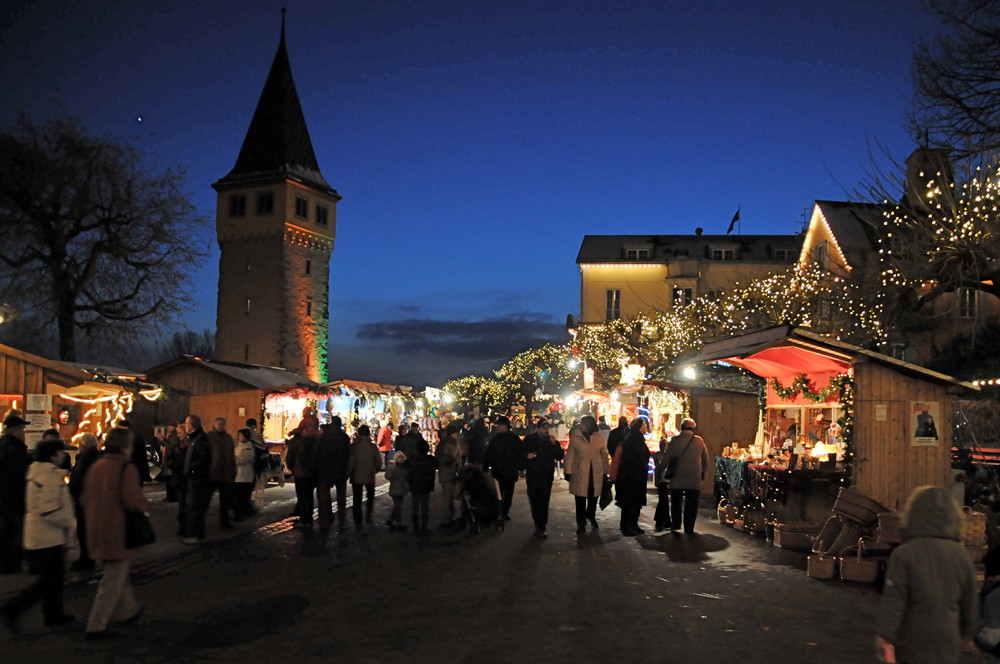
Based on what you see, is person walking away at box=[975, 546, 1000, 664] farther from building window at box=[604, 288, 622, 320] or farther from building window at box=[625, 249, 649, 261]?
building window at box=[625, 249, 649, 261]

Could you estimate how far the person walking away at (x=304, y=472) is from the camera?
14.5m

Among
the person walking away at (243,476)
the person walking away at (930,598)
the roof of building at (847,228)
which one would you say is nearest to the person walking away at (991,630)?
the person walking away at (930,598)

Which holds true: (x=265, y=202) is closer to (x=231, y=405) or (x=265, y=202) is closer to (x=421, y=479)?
(x=231, y=405)

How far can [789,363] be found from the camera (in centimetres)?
1644

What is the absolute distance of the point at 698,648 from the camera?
6816 millimetres

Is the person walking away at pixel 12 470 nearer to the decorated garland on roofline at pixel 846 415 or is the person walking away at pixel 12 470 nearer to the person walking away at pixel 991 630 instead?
the person walking away at pixel 991 630

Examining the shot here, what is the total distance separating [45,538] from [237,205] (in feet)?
182

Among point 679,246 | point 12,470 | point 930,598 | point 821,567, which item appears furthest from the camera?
point 679,246

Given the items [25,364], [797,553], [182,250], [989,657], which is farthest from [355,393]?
[989,657]

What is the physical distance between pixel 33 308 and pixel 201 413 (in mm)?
12226

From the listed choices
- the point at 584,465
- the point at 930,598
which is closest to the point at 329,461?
the point at 584,465

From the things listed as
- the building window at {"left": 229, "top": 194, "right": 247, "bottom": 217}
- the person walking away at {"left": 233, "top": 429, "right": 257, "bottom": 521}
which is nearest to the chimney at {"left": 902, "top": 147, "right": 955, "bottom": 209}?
the person walking away at {"left": 233, "top": 429, "right": 257, "bottom": 521}

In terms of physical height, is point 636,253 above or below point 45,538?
above

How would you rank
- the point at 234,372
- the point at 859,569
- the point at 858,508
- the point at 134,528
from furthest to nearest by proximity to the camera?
the point at 234,372
the point at 858,508
the point at 859,569
the point at 134,528
